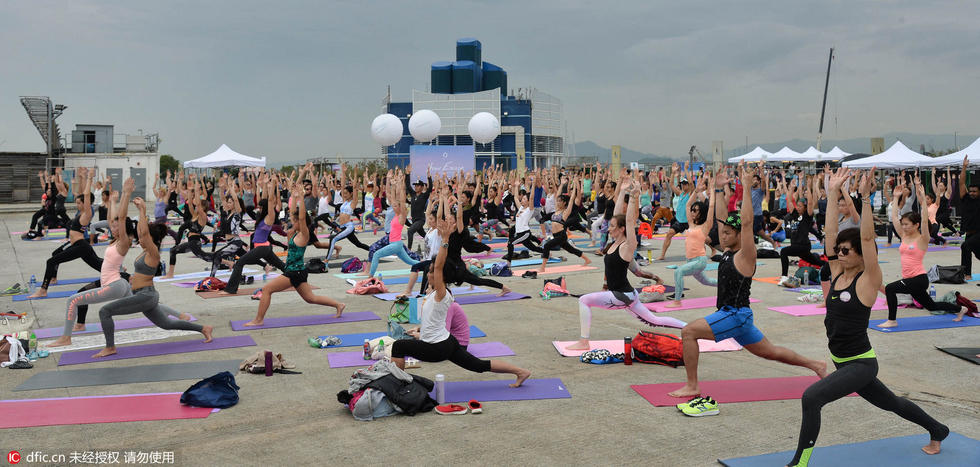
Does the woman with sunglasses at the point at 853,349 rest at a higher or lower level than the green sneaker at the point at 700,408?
higher

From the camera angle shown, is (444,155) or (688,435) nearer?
(688,435)

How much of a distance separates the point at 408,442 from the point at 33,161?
45.4m

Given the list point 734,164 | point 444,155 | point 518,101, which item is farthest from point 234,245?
point 518,101

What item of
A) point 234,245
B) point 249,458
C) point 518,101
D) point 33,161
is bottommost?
point 249,458

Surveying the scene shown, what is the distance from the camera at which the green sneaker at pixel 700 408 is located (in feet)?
19.1

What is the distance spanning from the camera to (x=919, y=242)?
351 inches

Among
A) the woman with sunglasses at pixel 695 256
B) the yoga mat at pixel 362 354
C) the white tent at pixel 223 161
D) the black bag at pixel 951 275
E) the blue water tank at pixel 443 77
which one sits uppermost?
the blue water tank at pixel 443 77

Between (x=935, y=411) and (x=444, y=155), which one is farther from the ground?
(x=444, y=155)

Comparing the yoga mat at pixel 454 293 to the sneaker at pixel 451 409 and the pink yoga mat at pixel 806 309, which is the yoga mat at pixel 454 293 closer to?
the pink yoga mat at pixel 806 309

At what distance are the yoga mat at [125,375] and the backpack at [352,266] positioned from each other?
714cm

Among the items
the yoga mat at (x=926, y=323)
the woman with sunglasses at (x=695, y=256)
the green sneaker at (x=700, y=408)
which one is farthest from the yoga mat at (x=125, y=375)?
the yoga mat at (x=926, y=323)

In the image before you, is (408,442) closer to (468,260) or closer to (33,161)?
(468,260)

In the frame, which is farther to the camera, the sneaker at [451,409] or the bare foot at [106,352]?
the bare foot at [106,352]

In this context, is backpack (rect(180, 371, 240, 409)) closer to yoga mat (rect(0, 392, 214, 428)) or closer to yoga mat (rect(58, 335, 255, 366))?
yoga mat (rect(0, 392, 214, 428))
